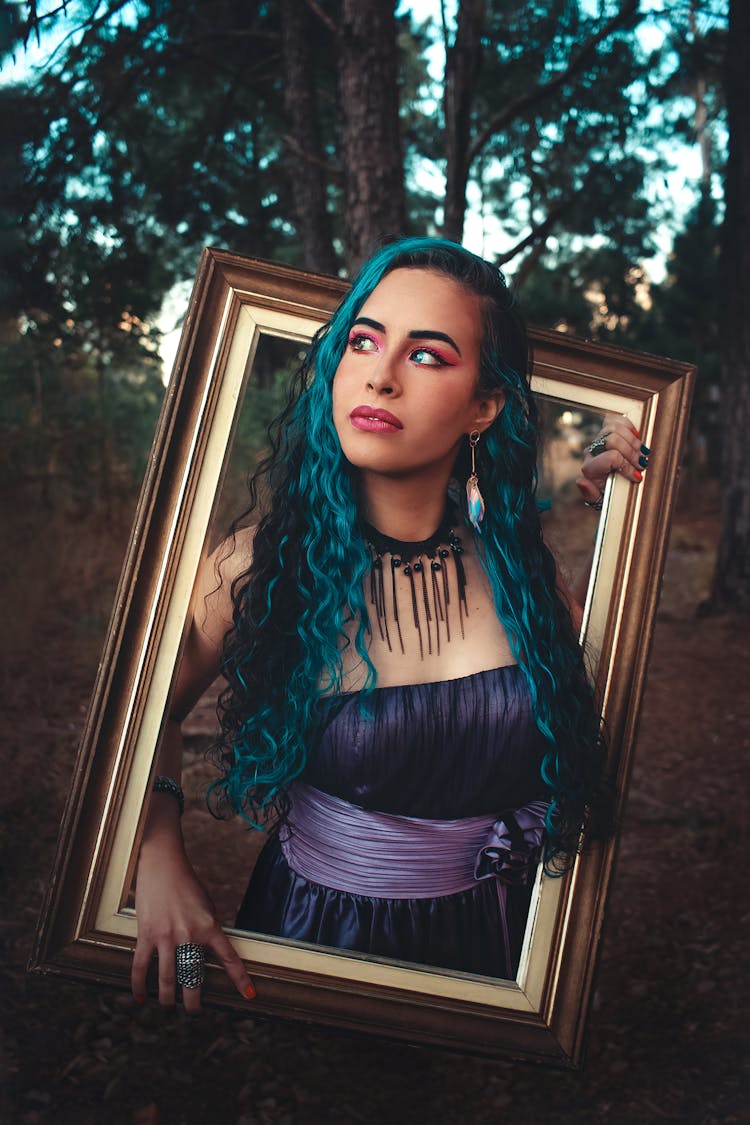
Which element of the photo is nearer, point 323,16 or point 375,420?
point 375,420

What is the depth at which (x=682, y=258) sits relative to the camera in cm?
606

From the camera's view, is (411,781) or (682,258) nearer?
(411,781)

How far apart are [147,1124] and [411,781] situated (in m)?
1.07

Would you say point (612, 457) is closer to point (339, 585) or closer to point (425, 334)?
point (425, 334)

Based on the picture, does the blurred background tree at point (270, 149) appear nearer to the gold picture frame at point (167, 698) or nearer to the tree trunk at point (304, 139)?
the tree trunk at point (304, 139)

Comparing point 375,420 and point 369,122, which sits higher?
point 369,122

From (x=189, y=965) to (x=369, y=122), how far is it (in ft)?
7.80

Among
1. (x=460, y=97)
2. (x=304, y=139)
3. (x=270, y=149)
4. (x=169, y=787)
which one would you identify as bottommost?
(x=169, y=787)

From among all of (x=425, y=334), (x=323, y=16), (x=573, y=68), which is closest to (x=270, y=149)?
(x=323, y=16)

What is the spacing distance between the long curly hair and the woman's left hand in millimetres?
132

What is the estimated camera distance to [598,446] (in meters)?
1.79

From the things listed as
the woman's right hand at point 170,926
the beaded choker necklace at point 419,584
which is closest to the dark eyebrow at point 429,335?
the beaded choker necklace at point 419,584

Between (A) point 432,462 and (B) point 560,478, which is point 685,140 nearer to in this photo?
(B) point 560,478

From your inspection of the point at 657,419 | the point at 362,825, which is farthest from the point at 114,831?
the point at 657,419
